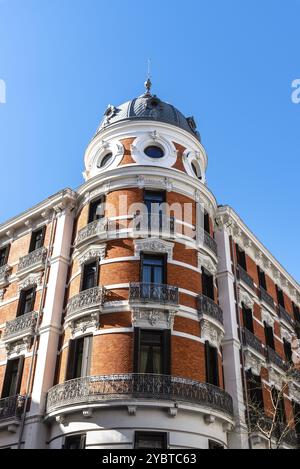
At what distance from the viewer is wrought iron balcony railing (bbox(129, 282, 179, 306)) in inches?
862

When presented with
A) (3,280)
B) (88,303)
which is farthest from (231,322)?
(3,280)

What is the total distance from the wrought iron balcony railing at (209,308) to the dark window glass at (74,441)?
23.6ft

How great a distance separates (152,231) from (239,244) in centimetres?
831

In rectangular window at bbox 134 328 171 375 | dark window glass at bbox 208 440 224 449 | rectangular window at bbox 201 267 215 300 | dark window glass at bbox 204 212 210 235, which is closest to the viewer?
dark window glass at bbox 208 440 224 449

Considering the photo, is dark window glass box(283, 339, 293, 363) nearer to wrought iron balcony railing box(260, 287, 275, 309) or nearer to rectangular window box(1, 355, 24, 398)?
wrought iron balcony railing box(260, 287, 275, 309)

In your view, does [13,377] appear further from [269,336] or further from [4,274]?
[269,336]

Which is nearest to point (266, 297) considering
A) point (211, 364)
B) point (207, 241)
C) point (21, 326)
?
Answer: point (207, 241)

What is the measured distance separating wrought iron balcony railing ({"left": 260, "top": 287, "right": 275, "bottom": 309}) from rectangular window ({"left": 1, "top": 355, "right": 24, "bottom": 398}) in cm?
1422

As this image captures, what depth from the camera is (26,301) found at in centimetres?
2705

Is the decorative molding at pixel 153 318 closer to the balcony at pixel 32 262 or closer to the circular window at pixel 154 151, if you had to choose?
the balcony at pixel 32 262

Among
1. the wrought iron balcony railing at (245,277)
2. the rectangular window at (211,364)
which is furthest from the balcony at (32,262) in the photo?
the wrought iron balcony railing at (245,277)

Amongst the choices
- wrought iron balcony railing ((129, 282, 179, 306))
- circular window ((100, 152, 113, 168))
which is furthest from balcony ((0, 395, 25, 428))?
circular window ((100, 152, 113, 168))

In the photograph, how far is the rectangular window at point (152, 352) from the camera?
67.6 feet
